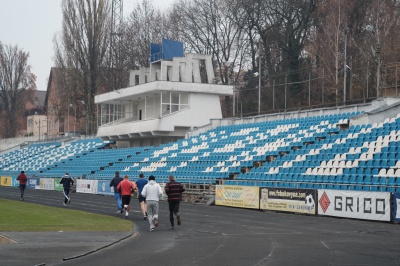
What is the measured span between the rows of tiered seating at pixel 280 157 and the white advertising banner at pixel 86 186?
2.87 ft

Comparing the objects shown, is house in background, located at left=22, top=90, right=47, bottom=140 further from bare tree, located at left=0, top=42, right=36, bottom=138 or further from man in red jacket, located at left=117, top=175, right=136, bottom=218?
man in red jacket, located at left=117, top=175, right=136, bottom=218

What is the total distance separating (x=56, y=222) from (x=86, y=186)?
91.3 ft

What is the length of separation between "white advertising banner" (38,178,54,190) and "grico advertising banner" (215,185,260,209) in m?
24.3

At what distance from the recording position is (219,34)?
241ft

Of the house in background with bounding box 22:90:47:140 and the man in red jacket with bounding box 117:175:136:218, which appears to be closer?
the man in red jacket with bounding box 117:175:136:218

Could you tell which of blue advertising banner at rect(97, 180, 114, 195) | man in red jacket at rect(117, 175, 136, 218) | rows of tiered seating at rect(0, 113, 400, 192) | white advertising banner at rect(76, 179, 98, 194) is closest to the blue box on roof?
rows of tiered seating at rect(0, 113, 400, 192)

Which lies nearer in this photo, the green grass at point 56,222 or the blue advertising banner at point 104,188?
the green grass at point 56,222

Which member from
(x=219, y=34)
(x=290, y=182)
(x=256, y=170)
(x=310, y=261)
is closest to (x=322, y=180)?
(x=290, y=182)

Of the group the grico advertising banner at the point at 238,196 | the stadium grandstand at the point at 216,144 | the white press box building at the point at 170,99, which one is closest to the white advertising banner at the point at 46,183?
the stadium grandstand at the point at 216,144

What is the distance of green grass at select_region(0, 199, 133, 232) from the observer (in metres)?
22.3

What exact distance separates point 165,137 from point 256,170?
2097 cm

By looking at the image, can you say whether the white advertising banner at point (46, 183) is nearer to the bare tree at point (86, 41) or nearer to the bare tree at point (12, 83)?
the bare tree at point (86, 41)

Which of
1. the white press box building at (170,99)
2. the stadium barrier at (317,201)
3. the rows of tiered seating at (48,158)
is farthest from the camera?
the rows of tiered seating at (48,158)

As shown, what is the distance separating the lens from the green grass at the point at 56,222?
22312 mm
